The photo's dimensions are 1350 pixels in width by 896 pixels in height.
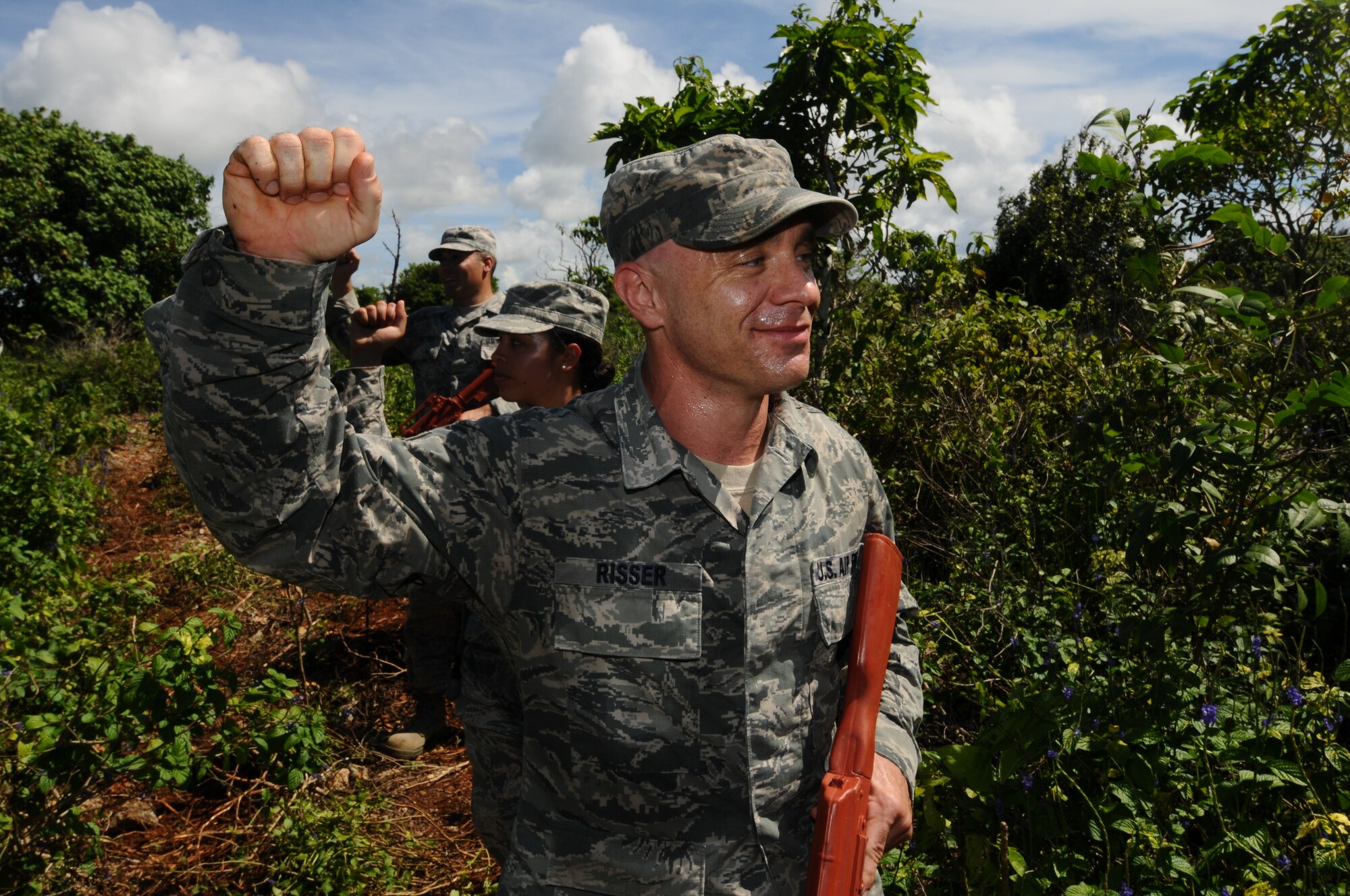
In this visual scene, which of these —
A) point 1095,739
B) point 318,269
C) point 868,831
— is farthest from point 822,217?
point 1095,739

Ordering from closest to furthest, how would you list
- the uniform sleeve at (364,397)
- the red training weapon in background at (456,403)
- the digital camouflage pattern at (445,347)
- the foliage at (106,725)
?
the foliage at (106,725) → the uniform sleeve at (364,397) → the red training weapon in background at (456,403) → the digital camouflage pattern at (445,347)

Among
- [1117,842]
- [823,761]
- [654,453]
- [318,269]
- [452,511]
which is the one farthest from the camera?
[1117,842]

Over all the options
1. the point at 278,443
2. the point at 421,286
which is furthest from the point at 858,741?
the point at 421,286

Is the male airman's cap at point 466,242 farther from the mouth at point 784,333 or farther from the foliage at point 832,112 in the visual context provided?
the mouth at point 784,333

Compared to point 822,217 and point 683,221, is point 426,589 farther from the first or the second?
point 822,217

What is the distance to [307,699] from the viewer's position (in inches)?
159

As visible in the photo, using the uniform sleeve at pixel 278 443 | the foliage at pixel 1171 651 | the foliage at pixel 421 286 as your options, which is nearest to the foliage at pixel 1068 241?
the foliage at pixel 1171 651

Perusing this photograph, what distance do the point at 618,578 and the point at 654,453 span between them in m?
0.22

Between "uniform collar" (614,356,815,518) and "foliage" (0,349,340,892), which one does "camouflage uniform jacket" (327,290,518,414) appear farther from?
"uniform collar" (614,356,815,518)

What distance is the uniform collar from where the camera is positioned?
4.99ft

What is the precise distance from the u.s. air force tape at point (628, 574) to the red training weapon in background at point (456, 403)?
9.32 feet

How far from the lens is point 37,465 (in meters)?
6.02

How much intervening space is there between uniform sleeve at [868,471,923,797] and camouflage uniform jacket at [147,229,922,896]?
0.15 metres

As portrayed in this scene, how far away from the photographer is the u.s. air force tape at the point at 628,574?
146cm
